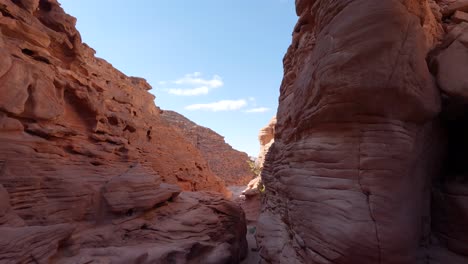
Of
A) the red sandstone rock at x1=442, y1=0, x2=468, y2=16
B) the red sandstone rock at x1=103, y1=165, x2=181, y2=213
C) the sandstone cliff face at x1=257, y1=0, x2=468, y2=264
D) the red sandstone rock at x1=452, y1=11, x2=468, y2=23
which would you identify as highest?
the red sandstone rock at x1=442, y1=0, x2=468, y2=16

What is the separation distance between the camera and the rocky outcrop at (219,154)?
27.9 metres

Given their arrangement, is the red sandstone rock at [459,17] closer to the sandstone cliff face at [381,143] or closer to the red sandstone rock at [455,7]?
the red sandstone rock at [455,7]

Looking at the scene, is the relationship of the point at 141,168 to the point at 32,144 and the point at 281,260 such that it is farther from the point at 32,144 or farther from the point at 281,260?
the point at 281,260

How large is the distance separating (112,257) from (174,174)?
610 centimetres

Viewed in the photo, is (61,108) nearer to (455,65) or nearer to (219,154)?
(455,65)

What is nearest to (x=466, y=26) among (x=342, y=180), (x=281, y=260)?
(x=342, y=180)

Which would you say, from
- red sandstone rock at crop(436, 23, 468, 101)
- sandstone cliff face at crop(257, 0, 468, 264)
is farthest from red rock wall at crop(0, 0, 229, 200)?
red sandstone rock at crop(436, 23, 468, 101)

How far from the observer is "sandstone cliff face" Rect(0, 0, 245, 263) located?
4770 millimetres

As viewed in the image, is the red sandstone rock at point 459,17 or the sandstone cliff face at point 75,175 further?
the sandstone cliff face at point 75,175

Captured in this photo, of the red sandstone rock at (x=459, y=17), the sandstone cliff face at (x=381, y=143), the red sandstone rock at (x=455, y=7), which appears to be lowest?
the sandstone cliff face at (x=381, y=143)

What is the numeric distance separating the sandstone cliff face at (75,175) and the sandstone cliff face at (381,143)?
12.3ft

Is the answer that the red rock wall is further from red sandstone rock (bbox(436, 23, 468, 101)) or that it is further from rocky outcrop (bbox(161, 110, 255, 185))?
rocky outcrop (bbox(161, 110, 255, 185))

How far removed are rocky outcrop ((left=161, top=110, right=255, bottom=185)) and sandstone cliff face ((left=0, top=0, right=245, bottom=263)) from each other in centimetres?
1887

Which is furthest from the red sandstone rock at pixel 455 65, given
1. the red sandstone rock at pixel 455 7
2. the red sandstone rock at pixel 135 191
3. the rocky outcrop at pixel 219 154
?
the rocky outcrop at pixel 219 154
